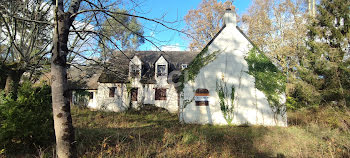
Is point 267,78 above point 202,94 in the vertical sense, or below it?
above

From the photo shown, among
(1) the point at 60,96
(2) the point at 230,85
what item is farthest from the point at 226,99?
Result: (1) the point at 60,96

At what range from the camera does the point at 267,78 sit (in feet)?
40.8

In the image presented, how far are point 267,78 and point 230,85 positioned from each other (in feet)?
8.66

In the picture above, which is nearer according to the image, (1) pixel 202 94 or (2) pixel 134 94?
(1) pixel 202 94

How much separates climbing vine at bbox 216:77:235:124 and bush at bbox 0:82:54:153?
987 centimetres

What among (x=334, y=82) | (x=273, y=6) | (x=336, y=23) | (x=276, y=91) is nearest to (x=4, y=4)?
(x=276, y=91)

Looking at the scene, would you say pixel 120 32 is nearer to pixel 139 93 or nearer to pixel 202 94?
pixel 202 94

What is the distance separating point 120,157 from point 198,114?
8.54 metres

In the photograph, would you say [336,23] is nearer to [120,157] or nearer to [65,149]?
[120,157]

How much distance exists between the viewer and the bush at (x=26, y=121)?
5034 mm

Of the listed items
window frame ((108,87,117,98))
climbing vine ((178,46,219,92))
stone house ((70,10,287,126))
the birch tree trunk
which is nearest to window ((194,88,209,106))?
stone house ((70,10,287,126))

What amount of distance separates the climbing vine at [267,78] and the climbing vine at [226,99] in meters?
1.95

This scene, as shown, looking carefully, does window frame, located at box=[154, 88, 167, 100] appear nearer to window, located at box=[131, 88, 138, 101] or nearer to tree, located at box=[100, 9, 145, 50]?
window, located at box=[131, 88, 138, 101]

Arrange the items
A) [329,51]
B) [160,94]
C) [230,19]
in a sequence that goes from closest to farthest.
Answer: [329,51]
[230,19]
[160,94]
